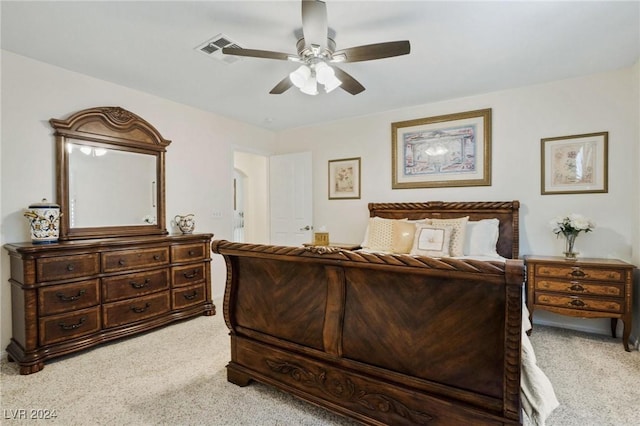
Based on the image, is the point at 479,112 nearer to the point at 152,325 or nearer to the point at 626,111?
the point at 626,111

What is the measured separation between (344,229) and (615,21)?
3417mm

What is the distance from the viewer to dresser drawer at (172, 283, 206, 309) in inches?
131

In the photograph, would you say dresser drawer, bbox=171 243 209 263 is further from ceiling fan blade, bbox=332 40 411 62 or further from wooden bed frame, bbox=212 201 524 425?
ceiling fan blade, bbox=332 40 411 62

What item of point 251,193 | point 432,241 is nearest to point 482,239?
point 432,241

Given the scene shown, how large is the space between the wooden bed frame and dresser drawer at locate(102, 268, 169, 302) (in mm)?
1419

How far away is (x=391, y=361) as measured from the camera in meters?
1.57

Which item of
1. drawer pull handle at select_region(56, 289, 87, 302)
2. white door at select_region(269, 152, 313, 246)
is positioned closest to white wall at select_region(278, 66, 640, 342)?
white door at select_region(269, 152, 313, 246)

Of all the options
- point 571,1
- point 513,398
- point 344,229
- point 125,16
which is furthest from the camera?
point 344,229

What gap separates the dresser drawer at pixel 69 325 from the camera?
2433 mm

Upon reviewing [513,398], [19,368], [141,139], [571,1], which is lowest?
[19,368]

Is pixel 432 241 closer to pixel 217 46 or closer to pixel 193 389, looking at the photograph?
pixel 193 389

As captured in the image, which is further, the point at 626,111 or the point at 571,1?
the point at 626,111

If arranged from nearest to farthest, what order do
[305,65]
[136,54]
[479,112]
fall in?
[305,65] → [136,54] → [479,112]

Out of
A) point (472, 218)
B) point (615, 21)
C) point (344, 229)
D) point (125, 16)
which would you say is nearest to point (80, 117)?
point (125, 16)
